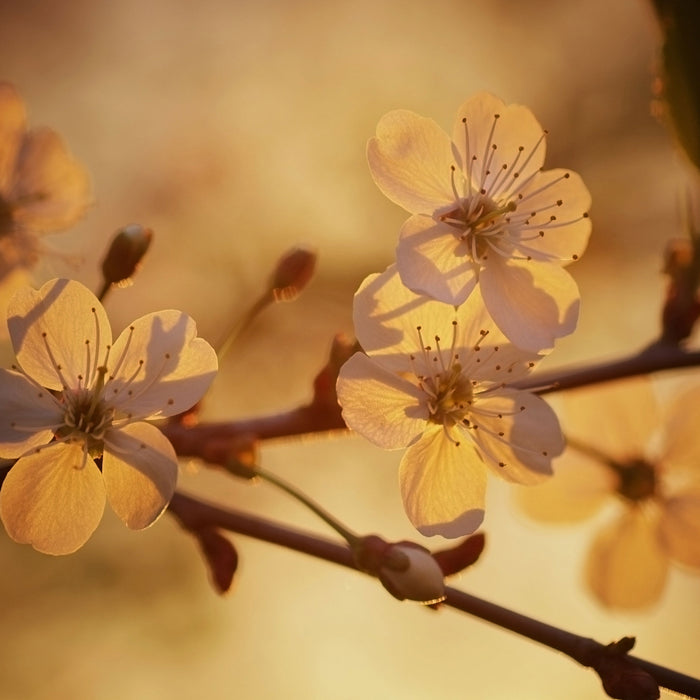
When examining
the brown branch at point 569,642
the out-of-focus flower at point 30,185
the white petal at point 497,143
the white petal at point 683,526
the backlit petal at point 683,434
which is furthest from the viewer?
the backlit petal at point 683,434

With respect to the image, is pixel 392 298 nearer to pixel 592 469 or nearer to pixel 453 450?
pixel 453 450

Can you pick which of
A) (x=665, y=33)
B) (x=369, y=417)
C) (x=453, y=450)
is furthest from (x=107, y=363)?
(x=665, y=33)

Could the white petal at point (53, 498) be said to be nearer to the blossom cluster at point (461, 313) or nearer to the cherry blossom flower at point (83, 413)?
the cherry blossom flower at point (83, 413)

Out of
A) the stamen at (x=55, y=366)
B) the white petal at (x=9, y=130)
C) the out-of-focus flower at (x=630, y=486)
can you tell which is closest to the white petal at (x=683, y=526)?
the out-of-focus flower at (x=630, y=486)

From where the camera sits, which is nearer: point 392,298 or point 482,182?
point 392,298

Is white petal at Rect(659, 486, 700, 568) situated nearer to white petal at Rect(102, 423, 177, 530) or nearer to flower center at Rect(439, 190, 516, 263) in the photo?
flower center at Rect(439, 190, 516, 263)

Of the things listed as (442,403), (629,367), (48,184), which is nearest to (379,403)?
(442,403)

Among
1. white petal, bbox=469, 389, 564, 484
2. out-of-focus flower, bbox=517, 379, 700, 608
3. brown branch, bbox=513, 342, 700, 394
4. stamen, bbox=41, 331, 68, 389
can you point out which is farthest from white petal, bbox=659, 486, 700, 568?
stamen, bbox=41, 331, 68, 389
